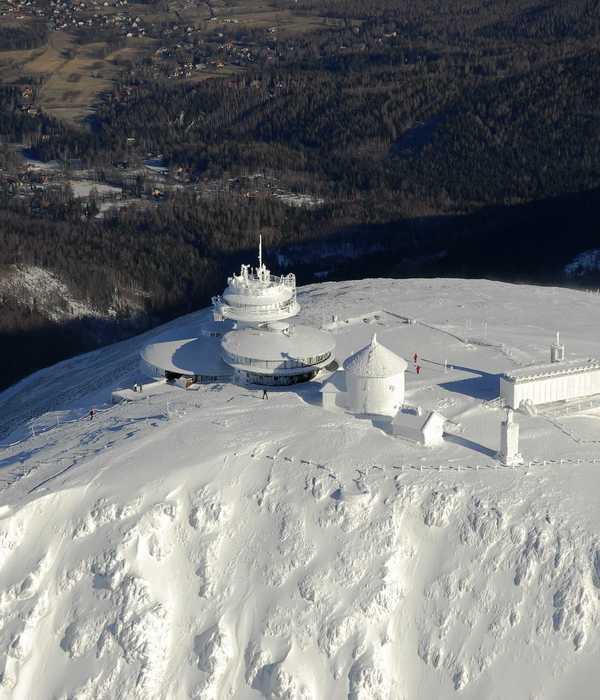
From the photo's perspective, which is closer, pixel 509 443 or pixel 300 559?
pixel 300 559

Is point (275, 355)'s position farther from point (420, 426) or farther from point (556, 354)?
point (556, 354)

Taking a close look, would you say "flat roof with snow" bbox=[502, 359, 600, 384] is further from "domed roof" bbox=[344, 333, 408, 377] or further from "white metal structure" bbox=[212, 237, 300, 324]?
"white metal structure" bbox=[212, 237, 300, 324]

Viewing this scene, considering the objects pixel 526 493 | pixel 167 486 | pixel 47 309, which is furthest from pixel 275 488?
pixel 47 309

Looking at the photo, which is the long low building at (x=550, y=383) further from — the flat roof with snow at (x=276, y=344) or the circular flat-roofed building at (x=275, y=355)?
the flat roof with snow at (x=276, y=344)

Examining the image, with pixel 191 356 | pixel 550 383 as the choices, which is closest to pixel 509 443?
pixel 550 383

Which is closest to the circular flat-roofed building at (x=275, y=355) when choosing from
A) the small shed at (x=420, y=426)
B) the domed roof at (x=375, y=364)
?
the domed roof at (x=375, y=364)
